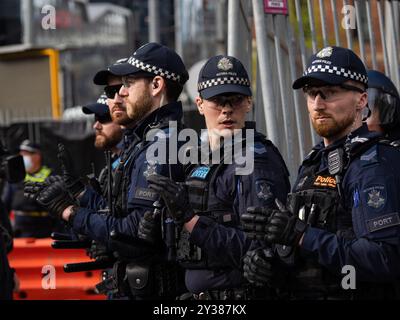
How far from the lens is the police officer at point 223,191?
15.1 feet

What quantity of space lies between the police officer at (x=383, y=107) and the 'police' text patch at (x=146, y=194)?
153cm

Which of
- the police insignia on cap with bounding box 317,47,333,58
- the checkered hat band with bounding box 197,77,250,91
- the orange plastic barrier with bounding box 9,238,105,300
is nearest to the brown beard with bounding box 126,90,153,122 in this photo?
the checkered hat band with bounding box 197,77,250,91

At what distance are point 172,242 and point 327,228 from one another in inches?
40.0

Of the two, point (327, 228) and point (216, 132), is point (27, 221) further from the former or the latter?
point (327, 228)

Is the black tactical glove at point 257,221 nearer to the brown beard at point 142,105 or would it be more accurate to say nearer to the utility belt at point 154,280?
the utility belt at point 154,280

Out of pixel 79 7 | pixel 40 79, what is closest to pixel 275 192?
pixel 40 79

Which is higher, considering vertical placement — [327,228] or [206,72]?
[206,72]

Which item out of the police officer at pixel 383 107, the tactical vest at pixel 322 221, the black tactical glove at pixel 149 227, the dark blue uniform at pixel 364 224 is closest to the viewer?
the dark blue uniform at pixel 364 224

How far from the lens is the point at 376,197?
4.02 meters

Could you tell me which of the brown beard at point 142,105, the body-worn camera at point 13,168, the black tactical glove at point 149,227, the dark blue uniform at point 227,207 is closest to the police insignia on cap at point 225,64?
the dark blue uniform at point 227,207

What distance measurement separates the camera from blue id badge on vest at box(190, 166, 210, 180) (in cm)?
486

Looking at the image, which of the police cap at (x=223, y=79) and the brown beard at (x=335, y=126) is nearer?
the brown beard at (x=335, y=126)

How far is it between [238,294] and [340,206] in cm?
81
